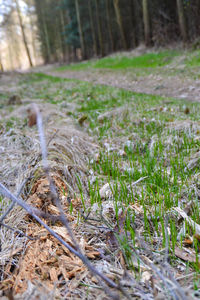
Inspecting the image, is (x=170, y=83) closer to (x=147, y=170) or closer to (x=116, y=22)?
(x=147, y=170)

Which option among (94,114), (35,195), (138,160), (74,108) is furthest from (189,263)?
(74,108)

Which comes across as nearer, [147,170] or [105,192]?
[105,192]

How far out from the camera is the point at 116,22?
792 inches

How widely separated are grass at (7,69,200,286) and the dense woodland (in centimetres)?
844

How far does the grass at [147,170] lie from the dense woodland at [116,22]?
27.7ft

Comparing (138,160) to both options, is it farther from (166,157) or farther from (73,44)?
(73,44)

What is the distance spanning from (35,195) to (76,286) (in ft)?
2.09

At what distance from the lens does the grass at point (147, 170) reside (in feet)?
3.68

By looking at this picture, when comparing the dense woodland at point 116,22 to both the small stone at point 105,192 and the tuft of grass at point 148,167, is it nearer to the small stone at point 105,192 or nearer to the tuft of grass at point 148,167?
the tuft of grass at point 148,167

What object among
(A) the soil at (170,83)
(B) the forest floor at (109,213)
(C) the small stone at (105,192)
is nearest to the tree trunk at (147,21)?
(A) the soil at (170,83)

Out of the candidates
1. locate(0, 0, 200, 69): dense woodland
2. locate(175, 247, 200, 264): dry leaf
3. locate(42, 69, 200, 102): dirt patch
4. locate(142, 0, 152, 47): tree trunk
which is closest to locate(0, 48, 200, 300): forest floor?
locate(175, 247, 200, 264): dry leaf

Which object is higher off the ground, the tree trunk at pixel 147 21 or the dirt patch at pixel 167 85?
the tree trunk at pixel 147 21

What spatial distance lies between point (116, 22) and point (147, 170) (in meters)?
21.7

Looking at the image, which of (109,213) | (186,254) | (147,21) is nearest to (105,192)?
(109,213)
